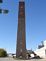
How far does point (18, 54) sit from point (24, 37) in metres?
8.23

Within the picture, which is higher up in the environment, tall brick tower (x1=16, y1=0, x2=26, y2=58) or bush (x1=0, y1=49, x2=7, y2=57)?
tall brick tower (x1=16, y1=0, x2=26, y2=58)

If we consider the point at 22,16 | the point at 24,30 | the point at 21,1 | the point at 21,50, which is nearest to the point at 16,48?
the point at 21,50

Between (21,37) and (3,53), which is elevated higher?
(21,37)

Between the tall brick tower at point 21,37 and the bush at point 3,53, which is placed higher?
the tall brick tower at point 21,37

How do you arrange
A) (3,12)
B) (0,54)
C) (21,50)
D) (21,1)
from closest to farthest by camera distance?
(3,12) < (0,54) < (21,50) < (21,1)

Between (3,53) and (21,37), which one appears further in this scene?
(21,37)

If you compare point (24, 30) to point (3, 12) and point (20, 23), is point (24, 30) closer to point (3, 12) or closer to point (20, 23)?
point (20, 23)

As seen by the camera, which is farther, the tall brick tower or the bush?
the tall brick tower

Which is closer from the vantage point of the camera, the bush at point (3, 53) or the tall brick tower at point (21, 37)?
the bush at point (3, 53)

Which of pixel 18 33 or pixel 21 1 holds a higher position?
pixel 21 1

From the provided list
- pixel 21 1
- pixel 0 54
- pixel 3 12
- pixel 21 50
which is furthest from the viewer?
pixel 21 1

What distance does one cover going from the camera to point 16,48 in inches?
3888

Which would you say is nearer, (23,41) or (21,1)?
(23,41)

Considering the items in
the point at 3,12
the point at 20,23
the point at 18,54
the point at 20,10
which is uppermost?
the point at 20,10
